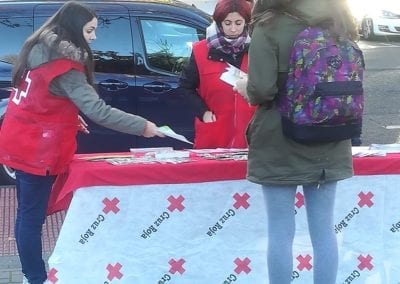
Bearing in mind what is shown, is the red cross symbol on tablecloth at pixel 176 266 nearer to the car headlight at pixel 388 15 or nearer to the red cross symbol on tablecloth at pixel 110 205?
the red cross symbol on tablecloth at pixel 110 205

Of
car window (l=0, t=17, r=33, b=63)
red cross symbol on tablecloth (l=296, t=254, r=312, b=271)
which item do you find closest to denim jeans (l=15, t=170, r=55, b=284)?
red cross symbol on tablecloth (l=296, t=254, r=312, b=271)

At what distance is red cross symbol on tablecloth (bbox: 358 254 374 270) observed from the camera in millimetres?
4223

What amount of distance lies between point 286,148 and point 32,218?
1463mm

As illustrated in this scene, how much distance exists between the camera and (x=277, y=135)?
341 cm

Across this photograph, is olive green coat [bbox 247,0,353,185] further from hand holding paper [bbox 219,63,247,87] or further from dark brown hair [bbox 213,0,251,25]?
dark brown hair [bbox 213,0,251,25]

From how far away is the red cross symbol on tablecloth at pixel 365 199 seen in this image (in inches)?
164

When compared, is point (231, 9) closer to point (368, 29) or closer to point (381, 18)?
point (381, 18)

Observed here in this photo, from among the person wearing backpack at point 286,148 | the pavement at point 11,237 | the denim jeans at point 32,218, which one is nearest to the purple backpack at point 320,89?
the person wearing backpack at point 286,148

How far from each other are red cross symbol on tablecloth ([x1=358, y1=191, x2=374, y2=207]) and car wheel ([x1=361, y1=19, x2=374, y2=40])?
1583 centimetres

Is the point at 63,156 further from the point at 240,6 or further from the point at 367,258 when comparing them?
the point at 367,258

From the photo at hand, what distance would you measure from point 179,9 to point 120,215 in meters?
3.35

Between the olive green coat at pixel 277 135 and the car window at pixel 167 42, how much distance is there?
3432 mm

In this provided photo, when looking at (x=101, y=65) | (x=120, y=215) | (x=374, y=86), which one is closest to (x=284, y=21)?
(x=120, y=215)

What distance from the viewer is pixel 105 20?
6816 mm
